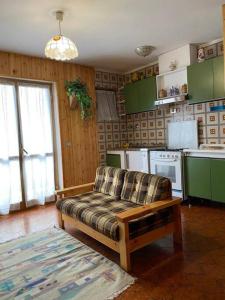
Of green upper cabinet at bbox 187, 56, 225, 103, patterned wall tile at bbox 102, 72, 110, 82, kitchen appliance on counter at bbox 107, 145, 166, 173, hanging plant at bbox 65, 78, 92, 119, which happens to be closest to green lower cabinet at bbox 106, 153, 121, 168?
kitchen appliance on counter at bbox 107, 145, 166, 173

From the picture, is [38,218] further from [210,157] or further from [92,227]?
[210,157]

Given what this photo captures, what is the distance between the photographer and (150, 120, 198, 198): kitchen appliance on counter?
392 cm

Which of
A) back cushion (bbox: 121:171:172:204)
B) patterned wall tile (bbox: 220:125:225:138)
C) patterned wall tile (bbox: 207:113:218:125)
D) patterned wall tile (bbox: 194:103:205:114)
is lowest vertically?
back cushion (bbox: 121:171:172:204)

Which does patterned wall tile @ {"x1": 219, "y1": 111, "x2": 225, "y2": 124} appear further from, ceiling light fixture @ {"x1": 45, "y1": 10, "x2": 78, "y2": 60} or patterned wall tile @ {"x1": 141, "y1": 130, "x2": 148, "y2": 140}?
ceiling light fixture @ {"x1": 45, "y1": 10, "x2": 78, "y2": 60}

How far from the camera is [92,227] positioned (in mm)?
2443

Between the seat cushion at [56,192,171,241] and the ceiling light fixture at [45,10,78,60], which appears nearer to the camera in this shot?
the seat cushion at [56,192,171,241]

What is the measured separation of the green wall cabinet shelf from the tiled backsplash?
22.4 inches

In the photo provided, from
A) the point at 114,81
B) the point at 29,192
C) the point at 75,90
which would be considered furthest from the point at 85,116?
the point at 29,192

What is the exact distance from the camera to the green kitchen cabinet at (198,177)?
3.59m

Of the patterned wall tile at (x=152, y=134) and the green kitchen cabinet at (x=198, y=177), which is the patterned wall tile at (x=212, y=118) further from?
the patterned wall tile at (x=152, y=134)

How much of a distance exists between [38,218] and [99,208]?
58.6 inches

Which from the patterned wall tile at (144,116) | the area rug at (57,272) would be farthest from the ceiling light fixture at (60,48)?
the patterned wall tile at (144,116)

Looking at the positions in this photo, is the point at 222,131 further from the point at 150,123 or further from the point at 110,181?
the point at 110,181

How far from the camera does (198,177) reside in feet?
12.2
